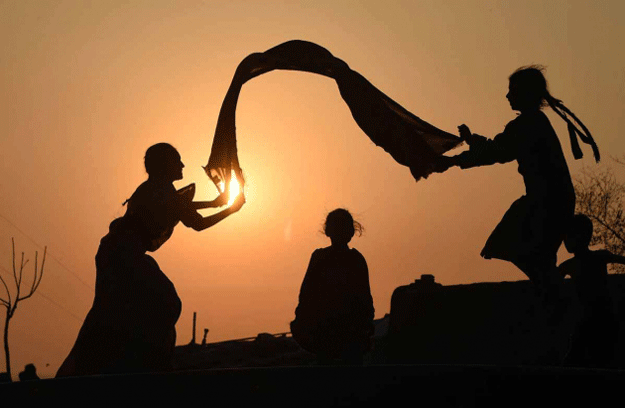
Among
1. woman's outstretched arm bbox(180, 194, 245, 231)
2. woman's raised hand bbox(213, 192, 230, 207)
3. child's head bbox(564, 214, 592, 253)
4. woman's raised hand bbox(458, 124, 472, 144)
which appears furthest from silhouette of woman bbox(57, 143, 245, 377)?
child's head bbox(564, 214, 592, 253)

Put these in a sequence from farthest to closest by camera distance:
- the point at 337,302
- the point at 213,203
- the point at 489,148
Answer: the point at 213,203 → the point at 337,302 → the point at 489,148

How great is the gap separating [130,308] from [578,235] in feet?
11.6

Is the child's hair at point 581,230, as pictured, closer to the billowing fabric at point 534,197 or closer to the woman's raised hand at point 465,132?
the billowing fabric at point 534,197

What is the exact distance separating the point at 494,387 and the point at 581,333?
3937 millimetres

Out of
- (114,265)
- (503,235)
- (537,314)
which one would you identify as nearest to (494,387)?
(503,235)

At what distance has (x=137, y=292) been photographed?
28.8ft

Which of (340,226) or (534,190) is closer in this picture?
(534,190)

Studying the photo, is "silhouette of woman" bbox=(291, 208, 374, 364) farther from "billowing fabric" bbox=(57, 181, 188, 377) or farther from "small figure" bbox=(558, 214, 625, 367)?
"small figure" bbox=(558, 214, 625, 367)

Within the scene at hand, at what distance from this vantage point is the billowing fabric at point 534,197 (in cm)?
804

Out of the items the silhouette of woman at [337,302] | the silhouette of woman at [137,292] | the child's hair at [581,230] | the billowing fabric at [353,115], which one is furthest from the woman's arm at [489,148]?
the silhouette of woman at [137,292]

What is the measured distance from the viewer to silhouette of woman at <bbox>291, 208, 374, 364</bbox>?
9344mm

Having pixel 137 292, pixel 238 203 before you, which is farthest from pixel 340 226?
pixel 137 292

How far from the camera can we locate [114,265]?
8938 millimetres

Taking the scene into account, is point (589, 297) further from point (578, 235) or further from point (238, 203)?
point (238, 203)
